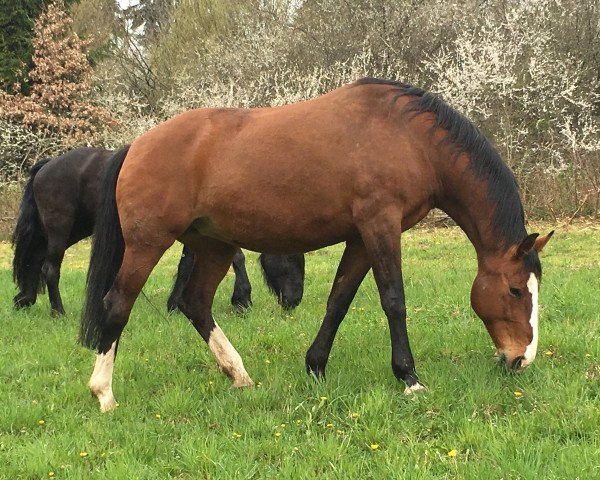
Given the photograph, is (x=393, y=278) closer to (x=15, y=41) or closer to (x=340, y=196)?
(x=340, y=196)

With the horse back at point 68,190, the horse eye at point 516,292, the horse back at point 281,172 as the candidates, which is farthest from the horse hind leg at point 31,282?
the horse eye at point 516,292

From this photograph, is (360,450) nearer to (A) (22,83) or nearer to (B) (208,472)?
(B) (208,472)

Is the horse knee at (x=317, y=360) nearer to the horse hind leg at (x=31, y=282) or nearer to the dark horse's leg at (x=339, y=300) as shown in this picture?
the dark horse's leg at (x=339, y=300)

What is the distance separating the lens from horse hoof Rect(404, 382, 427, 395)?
379 cm

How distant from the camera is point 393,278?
3934 millimetres

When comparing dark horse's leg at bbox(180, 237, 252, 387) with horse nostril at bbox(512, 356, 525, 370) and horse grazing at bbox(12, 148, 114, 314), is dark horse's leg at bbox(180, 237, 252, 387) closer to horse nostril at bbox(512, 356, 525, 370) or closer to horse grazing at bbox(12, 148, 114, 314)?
horse nostril at bbox(512, 356, 525, 370)

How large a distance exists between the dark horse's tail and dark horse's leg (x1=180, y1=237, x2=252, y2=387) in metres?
0.59

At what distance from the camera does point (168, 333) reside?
19.4ft

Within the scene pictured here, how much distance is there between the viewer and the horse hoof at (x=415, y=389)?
3.79 metres

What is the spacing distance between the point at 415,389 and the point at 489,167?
158cm

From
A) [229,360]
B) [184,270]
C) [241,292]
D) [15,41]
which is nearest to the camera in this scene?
[229,360]

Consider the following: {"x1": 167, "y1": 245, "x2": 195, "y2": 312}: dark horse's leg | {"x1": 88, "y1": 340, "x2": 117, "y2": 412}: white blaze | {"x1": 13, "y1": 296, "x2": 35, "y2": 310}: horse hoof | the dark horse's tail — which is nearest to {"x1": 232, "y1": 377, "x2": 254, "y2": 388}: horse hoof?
{"x1": 88, "y1": 340, "x2": 117, "y2": 412}: white blaze

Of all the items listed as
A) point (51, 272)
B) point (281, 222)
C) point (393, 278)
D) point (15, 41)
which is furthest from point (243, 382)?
point (15, 41)

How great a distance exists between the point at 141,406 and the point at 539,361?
2.80 metres
